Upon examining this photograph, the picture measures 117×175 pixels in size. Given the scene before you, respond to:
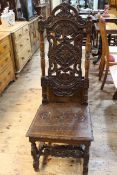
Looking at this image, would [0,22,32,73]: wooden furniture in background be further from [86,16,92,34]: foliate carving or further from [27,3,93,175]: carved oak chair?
[86,16,92,34]: foliate carving

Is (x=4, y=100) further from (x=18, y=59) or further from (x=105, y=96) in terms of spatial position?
(x=105, y=96)

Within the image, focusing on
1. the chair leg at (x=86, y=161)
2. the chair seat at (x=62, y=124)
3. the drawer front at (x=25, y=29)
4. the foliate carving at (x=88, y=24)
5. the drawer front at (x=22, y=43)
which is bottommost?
the chair leg at (x=86, y=161)

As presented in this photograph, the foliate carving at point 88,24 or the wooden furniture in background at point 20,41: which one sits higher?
the foliate carving at point 88,24

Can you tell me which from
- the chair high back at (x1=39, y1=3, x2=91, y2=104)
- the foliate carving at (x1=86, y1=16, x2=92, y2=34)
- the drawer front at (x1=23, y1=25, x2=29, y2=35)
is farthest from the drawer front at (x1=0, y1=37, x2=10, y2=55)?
the foliate carving at (x1=86, y1=16, x2=92, y2=34)

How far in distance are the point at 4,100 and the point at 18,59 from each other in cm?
86

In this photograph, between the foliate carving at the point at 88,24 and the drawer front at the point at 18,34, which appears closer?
the foliate carving at the point at 88,24

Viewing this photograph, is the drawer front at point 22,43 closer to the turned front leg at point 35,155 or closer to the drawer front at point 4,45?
the drawer front at point 4,45

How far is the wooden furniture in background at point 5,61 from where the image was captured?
114 inches

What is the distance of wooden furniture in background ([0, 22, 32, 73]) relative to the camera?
3.31 m

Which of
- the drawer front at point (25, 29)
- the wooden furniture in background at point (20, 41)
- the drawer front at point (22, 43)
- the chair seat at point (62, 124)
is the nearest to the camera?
the chair seat at point (62, 124)

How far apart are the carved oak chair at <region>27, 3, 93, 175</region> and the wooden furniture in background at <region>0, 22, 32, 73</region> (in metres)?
1.68

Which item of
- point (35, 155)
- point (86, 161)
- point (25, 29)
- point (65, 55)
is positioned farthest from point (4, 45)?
point (86, 161)

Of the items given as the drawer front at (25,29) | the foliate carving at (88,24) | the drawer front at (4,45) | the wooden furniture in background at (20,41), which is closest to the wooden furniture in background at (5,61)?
the drawer front at (4,45)

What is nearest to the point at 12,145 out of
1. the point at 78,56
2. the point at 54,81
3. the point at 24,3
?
the point at 54,81
